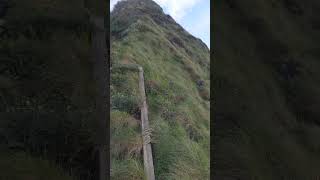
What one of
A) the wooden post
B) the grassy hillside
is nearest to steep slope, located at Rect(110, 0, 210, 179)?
the wooden post

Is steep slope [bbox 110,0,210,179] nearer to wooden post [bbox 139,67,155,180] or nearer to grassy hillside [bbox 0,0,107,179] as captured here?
wooden post [bbox 139,67,155,180]

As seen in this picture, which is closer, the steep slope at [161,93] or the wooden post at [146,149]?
the wooden post at [146,149]

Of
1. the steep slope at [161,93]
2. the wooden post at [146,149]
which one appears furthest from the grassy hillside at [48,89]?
the steep slope at [161,93]

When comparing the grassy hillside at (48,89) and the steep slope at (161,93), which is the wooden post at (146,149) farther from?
the grassy hillside at (48,89)

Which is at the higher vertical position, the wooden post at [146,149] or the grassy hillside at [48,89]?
the grassy hillside at [48,89]

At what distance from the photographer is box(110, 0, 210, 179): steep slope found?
974 centimetres
